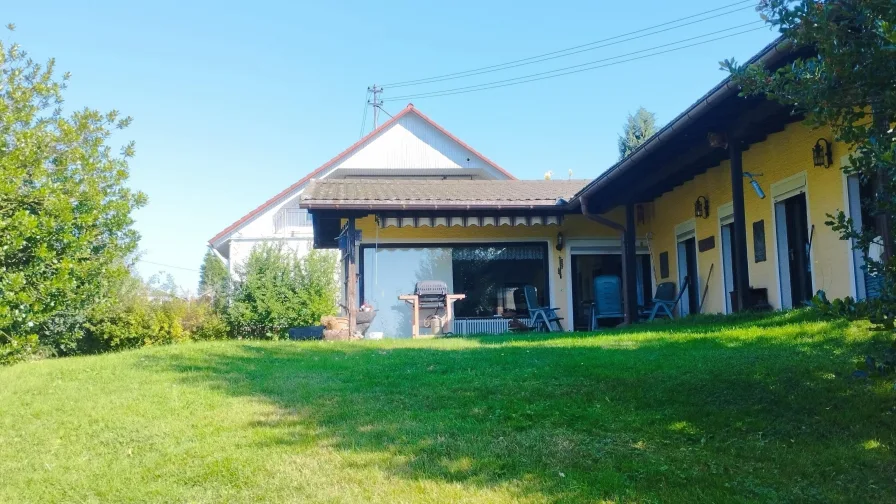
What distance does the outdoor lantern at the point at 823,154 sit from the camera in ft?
28.5

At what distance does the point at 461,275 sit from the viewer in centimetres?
1512

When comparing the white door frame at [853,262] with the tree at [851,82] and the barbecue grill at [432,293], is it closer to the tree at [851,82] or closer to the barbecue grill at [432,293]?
the tree at [851,82]

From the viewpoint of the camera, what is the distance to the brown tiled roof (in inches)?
472

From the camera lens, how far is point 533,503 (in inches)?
130

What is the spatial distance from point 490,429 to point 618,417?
2.73ft

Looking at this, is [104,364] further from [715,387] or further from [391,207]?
[715,387]

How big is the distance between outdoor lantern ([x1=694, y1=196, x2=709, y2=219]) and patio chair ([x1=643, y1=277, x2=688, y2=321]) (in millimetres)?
1255

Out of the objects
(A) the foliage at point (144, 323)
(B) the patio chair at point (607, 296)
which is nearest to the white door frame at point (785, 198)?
(B) the patio chair at point (607, 296)

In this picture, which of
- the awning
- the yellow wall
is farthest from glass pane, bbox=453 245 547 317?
the yellow wall

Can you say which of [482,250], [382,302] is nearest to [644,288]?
[482,250]

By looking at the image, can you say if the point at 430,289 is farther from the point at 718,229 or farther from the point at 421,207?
the point at 718,229

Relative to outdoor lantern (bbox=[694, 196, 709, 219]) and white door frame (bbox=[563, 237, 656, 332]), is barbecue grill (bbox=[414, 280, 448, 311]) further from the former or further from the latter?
outdoor lantern (bbox=[694, 196, 709, 219])

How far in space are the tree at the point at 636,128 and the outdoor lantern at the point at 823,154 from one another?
2639cm

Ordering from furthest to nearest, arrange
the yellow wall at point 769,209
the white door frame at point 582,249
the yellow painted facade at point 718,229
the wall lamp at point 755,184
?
the white door frame at point 582,249 < the wall lamp at point 755,184 < the yellow painted facade at point 718,229 < the yellow wall at point 769,209
